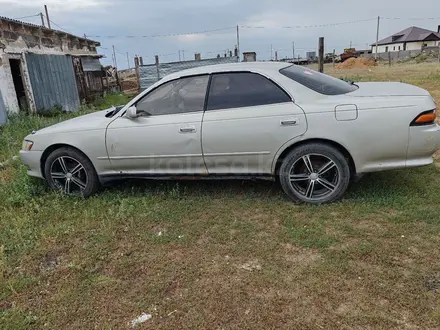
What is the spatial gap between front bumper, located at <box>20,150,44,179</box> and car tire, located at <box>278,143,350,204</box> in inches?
119

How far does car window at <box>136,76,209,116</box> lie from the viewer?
3.89 m

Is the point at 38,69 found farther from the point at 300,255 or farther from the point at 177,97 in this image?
the point at 300,255

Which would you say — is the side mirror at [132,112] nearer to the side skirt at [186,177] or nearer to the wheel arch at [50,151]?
the side skirt at [186,177]

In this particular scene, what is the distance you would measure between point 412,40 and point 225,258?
70.5 m

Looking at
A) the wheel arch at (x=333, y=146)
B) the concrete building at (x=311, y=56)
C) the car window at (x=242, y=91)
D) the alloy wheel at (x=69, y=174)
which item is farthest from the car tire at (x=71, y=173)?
the concrete building at (x=311, y=56)

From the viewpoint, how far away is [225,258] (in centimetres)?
294

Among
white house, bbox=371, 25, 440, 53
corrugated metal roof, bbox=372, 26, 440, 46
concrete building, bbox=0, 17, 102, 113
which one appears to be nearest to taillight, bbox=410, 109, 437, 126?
concrete building, bbox=0, 17, 102, 113

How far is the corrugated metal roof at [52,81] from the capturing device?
1142cm

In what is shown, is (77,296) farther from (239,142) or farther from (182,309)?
(239,142)

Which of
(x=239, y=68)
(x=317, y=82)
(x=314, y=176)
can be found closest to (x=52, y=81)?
(x=239, y=68)

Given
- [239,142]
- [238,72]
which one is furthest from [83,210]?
[238,72]

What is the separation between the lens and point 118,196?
4.30m

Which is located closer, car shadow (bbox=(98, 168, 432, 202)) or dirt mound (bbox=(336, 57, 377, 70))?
car shadow (bbox=(98, 168, 432, 202))

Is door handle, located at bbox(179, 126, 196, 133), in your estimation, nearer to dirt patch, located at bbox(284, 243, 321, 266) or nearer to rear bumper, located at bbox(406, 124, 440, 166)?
dirt patch, located at bbox(284, 243, 321, 266)
